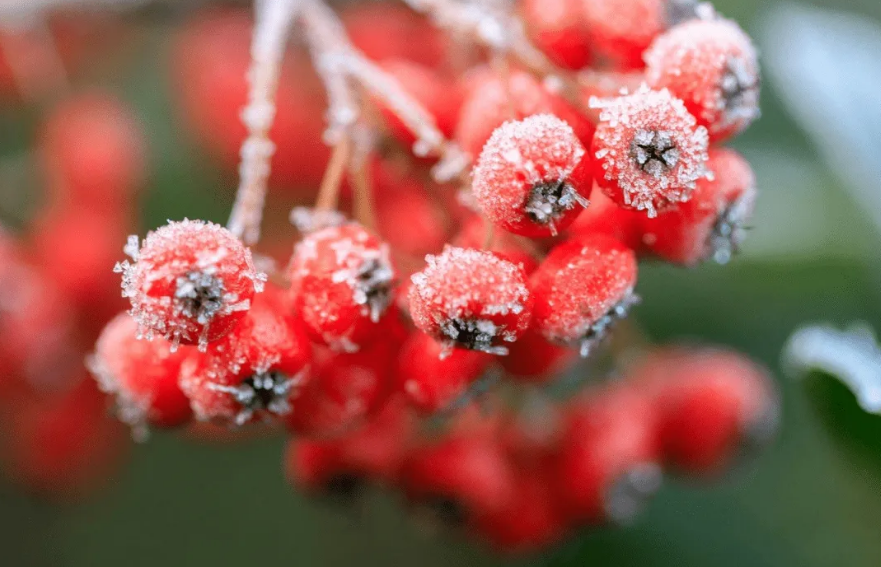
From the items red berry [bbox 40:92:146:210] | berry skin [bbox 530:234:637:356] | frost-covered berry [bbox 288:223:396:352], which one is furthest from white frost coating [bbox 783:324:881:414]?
red berry [bbox 40:92:146:210]

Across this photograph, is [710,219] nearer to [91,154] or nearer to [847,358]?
[847,358]

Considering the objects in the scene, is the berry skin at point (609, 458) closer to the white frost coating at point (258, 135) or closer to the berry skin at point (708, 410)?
the berry skin at point (708, 410)

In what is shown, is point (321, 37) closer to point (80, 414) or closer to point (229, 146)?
point (229, 146)

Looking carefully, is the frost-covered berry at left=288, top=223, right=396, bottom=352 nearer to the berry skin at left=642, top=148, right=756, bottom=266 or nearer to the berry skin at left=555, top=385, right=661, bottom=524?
the berry skin at left=642, top=148, right=756, bottom=266

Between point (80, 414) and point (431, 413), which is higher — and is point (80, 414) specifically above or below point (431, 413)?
above

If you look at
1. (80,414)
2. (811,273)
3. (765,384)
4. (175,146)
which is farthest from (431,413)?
(175,146)

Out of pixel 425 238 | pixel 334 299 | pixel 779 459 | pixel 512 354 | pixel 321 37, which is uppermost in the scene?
pixel 321 37

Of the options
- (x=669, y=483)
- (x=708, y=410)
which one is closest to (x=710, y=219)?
(x=708, y=410)
